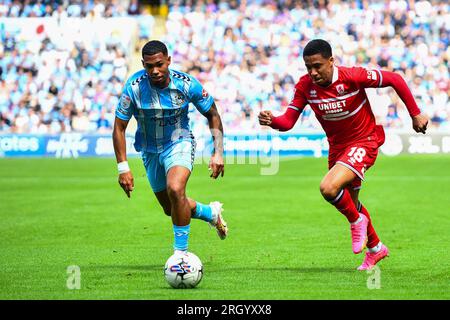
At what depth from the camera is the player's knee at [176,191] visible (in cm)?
886

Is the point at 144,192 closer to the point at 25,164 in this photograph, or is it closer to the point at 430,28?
the point at 25,164

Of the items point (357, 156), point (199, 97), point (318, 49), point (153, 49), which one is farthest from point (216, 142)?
point (357, 156)

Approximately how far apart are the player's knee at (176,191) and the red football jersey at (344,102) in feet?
6.14

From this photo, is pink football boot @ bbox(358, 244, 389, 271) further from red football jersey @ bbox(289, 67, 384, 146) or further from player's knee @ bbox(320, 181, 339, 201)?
red football jersey @ bbox(289, 67, 384, 146)

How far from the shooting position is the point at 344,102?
977cm

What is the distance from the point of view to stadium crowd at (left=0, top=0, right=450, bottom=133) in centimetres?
3161

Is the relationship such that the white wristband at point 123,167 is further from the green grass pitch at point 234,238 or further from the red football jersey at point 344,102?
the red football jersey at point 344,102

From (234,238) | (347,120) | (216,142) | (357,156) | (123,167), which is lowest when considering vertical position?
(234,238)

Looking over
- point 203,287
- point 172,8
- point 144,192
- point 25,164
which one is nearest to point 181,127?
point 203,287

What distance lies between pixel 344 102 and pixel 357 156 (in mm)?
596

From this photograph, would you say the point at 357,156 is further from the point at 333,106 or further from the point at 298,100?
the point at 298,100

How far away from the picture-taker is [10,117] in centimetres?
3266

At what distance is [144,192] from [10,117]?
13.1 meters

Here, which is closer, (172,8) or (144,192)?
(144,192)
